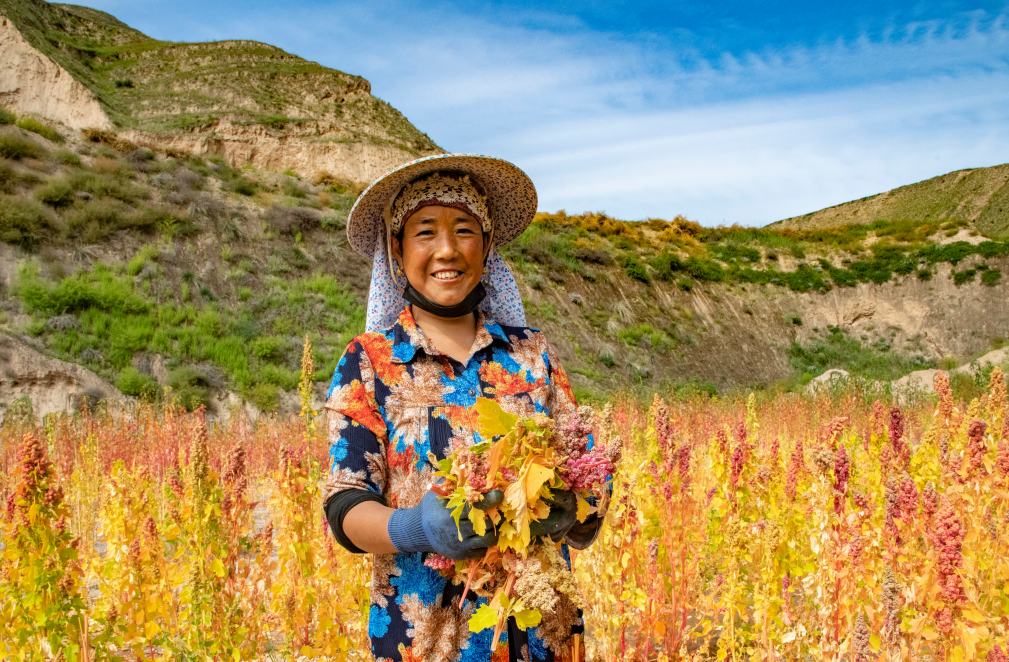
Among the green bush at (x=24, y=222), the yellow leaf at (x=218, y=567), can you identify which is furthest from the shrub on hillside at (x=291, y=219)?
Result: the yellow leaf at (x=218, y=567)

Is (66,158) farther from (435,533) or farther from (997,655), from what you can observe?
(997,655)

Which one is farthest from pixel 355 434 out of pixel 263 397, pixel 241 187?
pixel 241 187

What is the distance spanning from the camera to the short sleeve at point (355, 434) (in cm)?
129

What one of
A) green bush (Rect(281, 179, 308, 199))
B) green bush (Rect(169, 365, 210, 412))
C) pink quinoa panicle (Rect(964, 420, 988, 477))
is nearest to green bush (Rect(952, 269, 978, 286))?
green bush (Rect(281, 179, 308, 199))

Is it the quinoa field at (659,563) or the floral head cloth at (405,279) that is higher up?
the floral head cloth at (405,279)

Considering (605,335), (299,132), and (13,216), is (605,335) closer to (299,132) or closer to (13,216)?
(13,216)

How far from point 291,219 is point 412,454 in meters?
17.0

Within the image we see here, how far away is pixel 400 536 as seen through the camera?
1.15 metres

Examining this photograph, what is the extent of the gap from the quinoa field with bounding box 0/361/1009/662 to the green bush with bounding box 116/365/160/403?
8.02 metres

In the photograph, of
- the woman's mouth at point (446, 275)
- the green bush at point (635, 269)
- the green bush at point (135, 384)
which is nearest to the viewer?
the woman's mouth at point (446, 275)

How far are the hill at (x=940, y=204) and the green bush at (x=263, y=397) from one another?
45417 millimetres

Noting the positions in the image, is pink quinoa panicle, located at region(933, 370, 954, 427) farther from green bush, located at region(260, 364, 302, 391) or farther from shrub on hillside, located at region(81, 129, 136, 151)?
shrub on hillside, located at region(81, 129, 136, 151)

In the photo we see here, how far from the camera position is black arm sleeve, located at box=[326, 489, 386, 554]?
1.25 m

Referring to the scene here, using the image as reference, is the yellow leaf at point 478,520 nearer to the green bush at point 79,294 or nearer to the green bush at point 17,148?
the green bush at point 79,294
